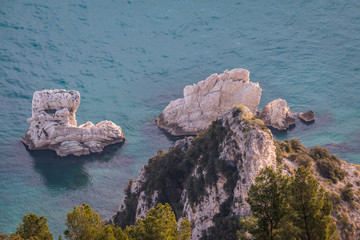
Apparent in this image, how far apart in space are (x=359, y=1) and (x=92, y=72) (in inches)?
3344

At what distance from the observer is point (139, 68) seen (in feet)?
420

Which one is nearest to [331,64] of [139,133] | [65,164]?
[139,133]

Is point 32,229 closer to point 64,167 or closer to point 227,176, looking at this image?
point 227,176

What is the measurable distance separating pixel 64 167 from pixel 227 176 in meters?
48.0

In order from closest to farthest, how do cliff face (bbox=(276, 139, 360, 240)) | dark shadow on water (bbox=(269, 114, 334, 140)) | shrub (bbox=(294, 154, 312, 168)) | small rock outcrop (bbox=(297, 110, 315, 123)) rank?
cliff face (bbox=(276, 139, 360, 240)) → shrub (bbox=(294, 154, 312, 168)) → dark shadow on water (bbox=(269, 114, 334, 140)) → small rock outcrop (bbox=(297, 110, 315, 123))

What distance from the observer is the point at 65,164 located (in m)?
92.5

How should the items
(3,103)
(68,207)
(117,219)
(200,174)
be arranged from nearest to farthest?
1. (200,174)
2. (117,219)
3. (68,207)
4. (3,103)

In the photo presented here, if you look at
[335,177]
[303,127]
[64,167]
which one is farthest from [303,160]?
[64,167]

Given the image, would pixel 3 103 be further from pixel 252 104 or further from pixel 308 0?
pixel 308 0

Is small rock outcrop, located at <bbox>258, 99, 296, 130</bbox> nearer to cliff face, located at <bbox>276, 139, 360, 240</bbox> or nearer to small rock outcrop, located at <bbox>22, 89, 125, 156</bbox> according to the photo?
small rock outcrop, located at <bbox>22, 89, 125, 156</bbox>

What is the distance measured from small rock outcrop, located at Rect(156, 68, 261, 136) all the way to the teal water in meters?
5.50

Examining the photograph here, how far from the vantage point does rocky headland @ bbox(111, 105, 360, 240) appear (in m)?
50.1

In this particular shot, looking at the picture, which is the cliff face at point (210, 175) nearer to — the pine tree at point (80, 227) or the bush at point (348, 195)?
the bush at point (348, 195)

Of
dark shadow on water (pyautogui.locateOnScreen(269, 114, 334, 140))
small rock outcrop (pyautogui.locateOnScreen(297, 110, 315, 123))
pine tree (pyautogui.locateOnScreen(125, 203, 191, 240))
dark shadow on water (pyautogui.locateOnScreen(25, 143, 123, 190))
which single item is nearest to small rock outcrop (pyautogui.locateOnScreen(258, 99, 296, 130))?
dark shadow on water (pyautogui.locateOnScreen(269, 114, 334, 140))
